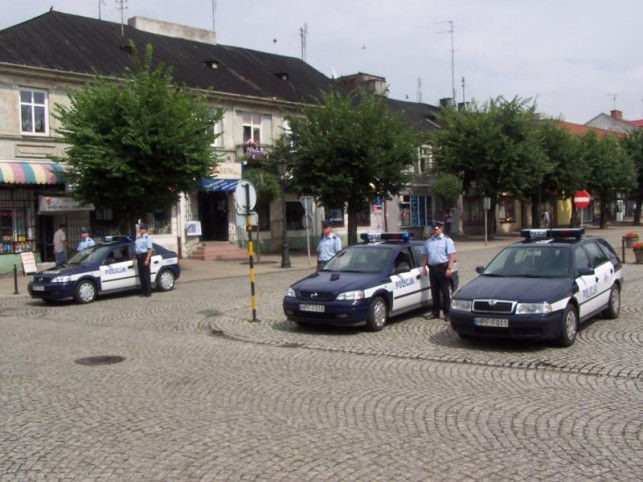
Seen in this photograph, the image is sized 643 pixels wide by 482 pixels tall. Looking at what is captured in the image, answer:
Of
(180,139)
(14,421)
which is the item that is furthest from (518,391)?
(180,139)

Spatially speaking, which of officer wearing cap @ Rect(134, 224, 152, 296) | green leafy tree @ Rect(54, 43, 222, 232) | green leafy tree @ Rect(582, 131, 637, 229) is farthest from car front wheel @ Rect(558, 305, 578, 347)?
green leafy tree @ Rect(582, 131, 637, 229)

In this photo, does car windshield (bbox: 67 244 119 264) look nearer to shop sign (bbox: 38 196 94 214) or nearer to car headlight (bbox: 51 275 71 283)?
car headlight (bbox: 51 275 71 283)

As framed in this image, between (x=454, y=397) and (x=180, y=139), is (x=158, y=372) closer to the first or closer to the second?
(x=454, y=397)

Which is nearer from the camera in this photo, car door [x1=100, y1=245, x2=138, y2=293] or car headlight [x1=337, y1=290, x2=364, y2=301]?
car headlight [x1=337, y1=290, x2=364, y2=301]

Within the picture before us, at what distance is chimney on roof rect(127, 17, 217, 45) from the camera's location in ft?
109

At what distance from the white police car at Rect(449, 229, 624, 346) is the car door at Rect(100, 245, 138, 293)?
9.79 metres

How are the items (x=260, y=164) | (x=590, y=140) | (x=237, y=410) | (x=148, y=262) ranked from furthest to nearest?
(x=590, y=140) → (x=260, y=164) → (x=148, y=262) → (x=237, y=410)

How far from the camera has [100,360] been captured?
928cm

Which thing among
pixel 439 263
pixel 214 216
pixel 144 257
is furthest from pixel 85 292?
pixel 214 216

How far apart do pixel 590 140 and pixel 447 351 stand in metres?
42.7

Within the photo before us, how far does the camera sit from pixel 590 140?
47656mm

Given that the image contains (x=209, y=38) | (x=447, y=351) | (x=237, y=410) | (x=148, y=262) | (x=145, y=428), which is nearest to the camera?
(x=145, y=428)

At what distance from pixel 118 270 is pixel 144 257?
0.74m

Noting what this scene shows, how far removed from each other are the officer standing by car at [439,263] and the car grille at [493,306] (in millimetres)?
2431
